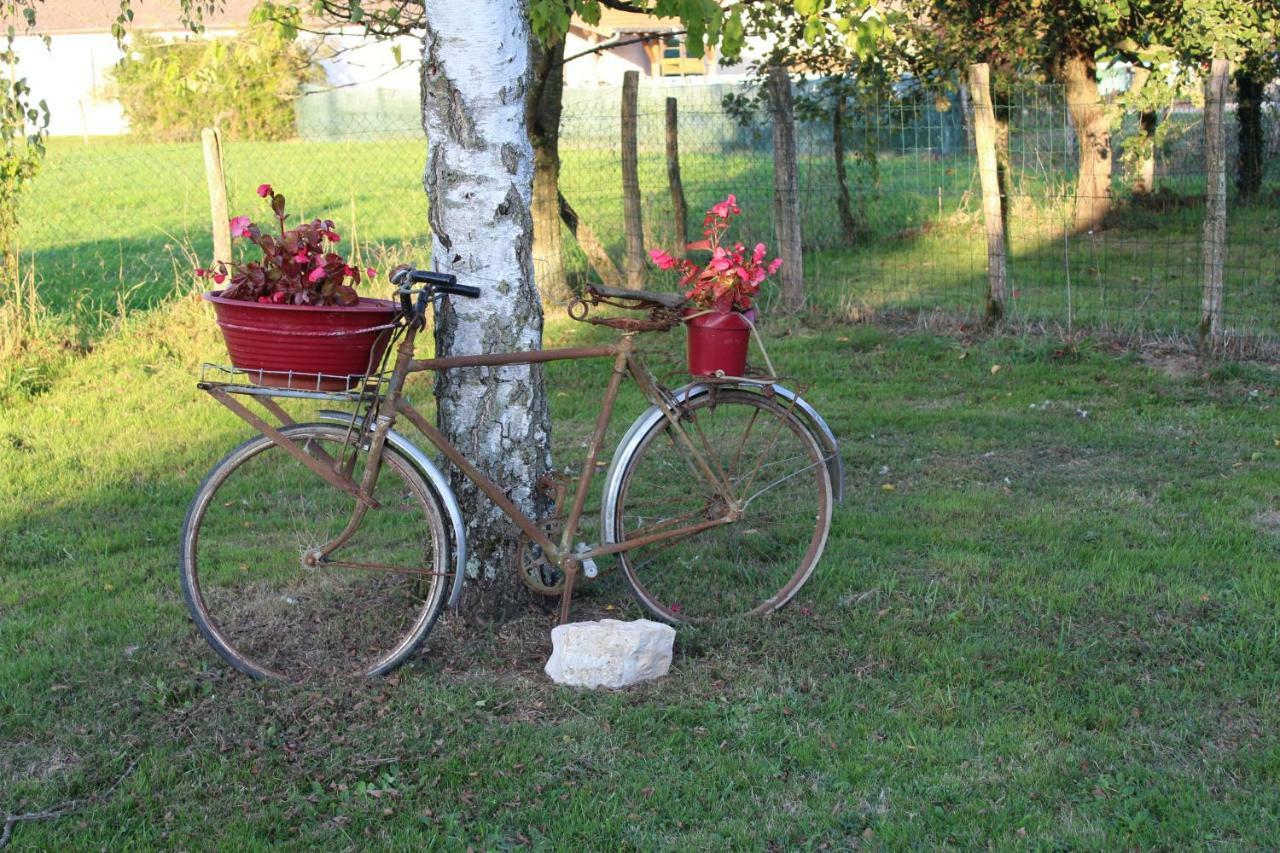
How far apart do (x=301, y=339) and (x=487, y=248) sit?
794 mm

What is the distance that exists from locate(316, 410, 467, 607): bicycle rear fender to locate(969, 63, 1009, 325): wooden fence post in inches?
236

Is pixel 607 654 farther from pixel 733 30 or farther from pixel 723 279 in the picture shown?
pixel 733 30

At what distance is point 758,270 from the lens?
4.42 metres

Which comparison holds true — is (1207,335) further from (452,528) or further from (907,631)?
(452,528)

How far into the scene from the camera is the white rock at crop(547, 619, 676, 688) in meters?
4.06

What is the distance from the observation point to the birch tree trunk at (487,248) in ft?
13.9

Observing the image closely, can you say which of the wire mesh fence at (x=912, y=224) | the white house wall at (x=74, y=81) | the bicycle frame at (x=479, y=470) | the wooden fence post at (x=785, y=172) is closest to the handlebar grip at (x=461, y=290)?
the bicycle frame at (x=479, y=470)

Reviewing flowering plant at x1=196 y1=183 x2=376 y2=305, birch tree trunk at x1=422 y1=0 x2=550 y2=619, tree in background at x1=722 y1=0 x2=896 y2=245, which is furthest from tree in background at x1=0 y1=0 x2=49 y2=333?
tree in background at x1=722 y1=0 x2=896 y2=245

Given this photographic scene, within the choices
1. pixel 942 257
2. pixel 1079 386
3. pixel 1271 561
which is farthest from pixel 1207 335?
pixel 942 257

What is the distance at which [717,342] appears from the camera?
440cm

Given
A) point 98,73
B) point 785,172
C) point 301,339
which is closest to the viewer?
point 301,339

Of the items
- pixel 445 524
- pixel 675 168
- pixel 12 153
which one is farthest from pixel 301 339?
pixel 675 168

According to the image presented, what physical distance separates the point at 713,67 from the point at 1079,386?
131 feet

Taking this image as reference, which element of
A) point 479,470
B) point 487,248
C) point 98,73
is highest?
point 98,73
